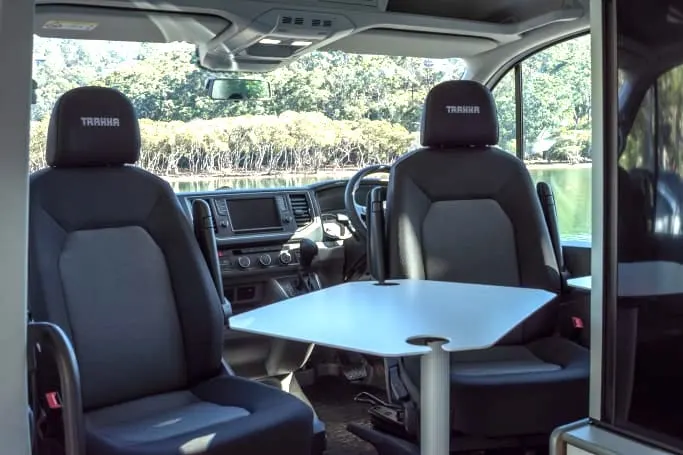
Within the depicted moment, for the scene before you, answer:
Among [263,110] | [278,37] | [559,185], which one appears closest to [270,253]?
[263,110]

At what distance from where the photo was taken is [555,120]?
3709mm

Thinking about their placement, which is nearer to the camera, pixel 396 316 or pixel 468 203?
pixel 396 316

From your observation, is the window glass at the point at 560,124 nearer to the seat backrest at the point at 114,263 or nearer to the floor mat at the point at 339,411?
the floor mat at the point at 339,411

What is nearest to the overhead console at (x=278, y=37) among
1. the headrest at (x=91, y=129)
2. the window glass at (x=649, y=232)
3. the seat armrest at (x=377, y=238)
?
the seat armrest at (x=377, y=238)

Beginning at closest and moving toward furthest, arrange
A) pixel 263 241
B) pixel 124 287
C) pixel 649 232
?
pixel 649 232 < pixel 124 287 < pixel 263 241

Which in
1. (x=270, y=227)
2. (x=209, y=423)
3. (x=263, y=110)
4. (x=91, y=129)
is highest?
(x=263, y=110)

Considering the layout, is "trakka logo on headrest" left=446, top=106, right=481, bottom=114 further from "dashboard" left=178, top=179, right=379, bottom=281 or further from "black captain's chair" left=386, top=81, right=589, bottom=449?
"dashboard" left=178, top=179, right=379, bottom=281

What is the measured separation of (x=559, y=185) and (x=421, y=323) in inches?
80.2

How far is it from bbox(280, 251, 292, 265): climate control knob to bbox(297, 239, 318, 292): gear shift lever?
0.17ft

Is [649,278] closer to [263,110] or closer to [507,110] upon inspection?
[263,110]

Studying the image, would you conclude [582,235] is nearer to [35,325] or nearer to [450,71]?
[450,71]

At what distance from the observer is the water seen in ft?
11.1

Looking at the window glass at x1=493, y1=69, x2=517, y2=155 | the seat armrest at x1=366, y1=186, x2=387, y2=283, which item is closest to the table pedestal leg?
the seat armrest at x1=366, y1=186, x2=387, y2=283

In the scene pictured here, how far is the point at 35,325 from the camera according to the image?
6.26ft
